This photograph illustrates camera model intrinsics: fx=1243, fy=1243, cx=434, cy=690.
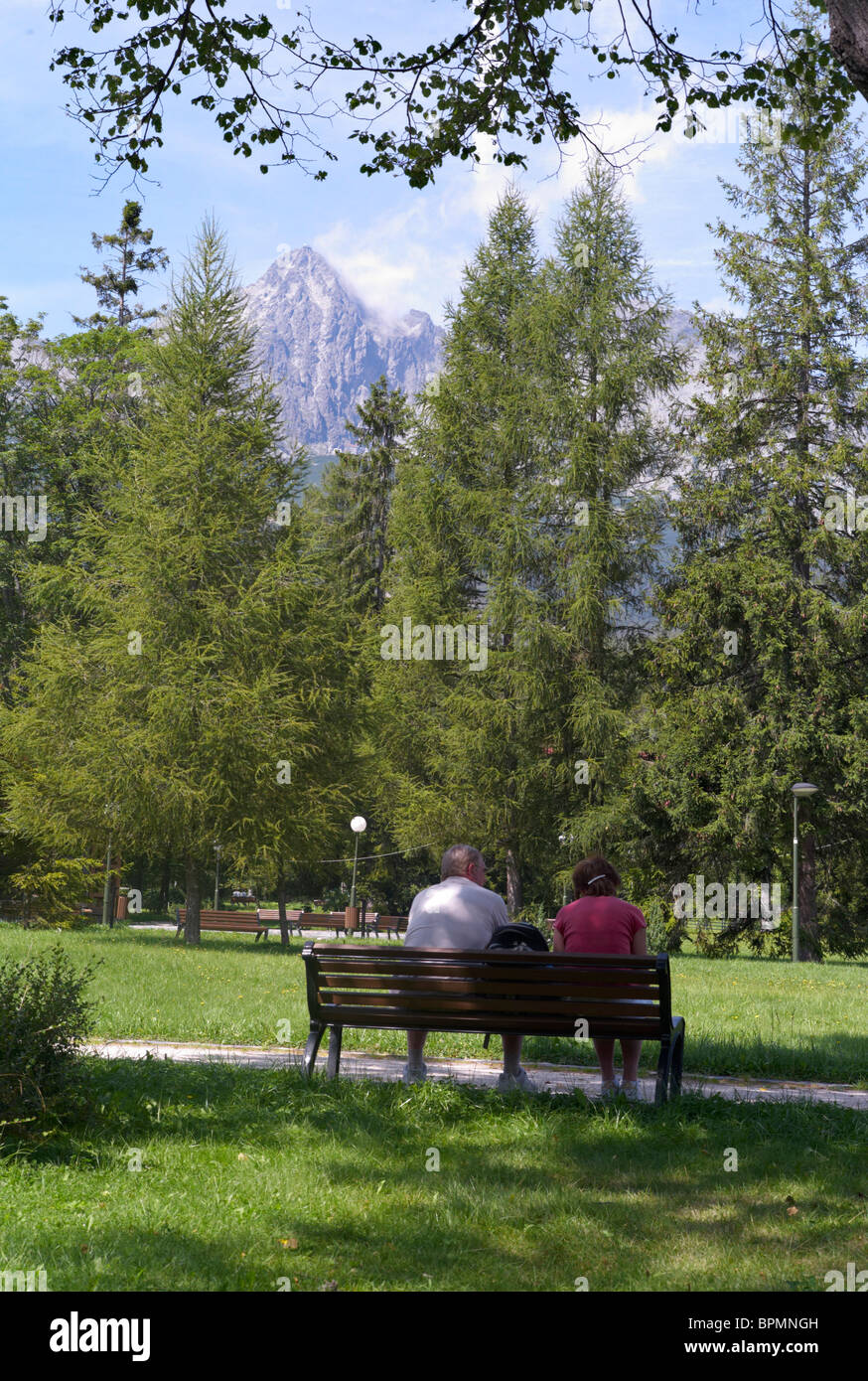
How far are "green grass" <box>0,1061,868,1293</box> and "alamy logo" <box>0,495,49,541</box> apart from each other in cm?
3206

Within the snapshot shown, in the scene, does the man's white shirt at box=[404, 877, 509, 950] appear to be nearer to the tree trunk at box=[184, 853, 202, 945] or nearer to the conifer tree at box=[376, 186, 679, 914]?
the tree trunk at box=[184, 853, 202, 945]

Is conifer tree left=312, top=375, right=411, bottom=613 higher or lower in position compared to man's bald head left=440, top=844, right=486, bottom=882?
higher

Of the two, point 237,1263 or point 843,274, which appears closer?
point 237,1263

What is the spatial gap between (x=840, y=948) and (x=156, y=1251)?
89.4ft

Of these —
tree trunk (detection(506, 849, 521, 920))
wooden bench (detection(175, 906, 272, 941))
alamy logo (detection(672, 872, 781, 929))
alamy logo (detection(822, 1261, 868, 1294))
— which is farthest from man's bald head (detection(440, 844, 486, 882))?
wooden bench (detection(175, 906, 272, 941))

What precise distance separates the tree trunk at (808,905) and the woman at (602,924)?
20835 mm

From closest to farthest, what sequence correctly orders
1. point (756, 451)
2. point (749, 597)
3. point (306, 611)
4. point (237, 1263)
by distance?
1. point (237, 1263)
2. point (306, 611)
3. point (749, 597)
4. point (756, 451)

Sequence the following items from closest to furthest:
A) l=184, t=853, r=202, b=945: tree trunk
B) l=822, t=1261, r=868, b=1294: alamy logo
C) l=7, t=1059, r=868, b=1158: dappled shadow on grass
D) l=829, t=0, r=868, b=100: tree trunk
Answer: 1. l=822, t=1261, r=868, b=1294: alamy logo
2. l=829, t=0, r=868, b=100: tree trunk
3. l=7, t=1059, r=868, b=1158: dappled shadow on grass
4. l=184, t=853, r=202, b=945: tree trunk

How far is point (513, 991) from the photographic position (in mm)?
6652

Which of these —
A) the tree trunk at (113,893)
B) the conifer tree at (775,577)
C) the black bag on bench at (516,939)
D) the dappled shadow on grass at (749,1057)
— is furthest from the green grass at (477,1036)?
the tree trunk at (113,893)

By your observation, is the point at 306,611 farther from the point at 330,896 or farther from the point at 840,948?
the point at 330,896

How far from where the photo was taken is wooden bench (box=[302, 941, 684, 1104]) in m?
6.58

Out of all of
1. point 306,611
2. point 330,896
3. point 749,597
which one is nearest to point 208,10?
point 306,611

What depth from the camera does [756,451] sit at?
2947 cm
